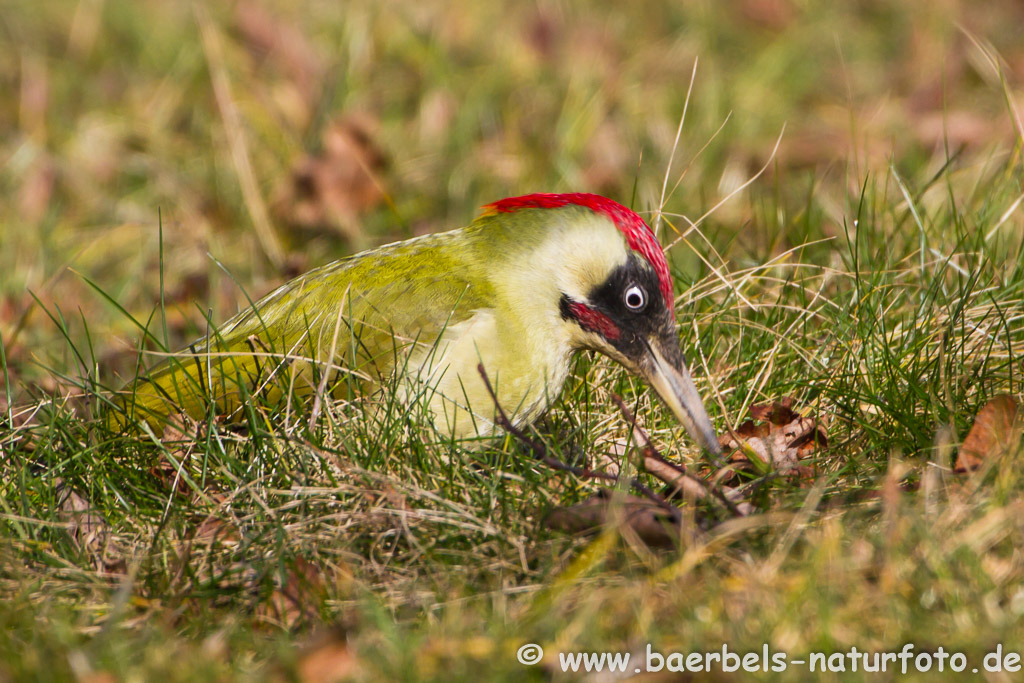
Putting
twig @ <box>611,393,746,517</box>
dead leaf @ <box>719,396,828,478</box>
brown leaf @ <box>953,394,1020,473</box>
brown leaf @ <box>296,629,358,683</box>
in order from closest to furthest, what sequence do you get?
brown leaf @ <box>296,629,358,683</box>
twig @ <box>611,393,746,517</box>
brown leaf @ <box>953,394,1020,473</box>
dead leaf @ <box>719,396,828,478</box>

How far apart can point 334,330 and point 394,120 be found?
2.99 meters

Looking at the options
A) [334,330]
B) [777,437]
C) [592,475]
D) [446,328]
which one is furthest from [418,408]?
[777,437]

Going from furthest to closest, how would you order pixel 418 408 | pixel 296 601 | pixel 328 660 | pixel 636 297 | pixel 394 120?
pixel 394 120, pixel 636 297, pixel 418 408, pixel 296 601, pixel 328 660

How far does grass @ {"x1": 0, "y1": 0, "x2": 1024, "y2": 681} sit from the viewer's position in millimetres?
1871

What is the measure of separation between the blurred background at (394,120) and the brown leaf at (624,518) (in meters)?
1.85

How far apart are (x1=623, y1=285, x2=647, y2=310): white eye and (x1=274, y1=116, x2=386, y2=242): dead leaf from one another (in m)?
2.34

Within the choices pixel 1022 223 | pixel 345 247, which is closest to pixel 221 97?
pixel 345 247

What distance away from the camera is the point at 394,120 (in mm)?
5621

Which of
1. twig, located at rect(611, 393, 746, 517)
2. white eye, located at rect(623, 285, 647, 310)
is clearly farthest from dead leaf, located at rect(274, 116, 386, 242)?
twig, located at rect(611, 393, 746, 517)

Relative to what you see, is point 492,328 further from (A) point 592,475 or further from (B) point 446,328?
(A) point 592,475

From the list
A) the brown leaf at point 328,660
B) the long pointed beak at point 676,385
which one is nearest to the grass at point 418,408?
the brown leaf at point 328,660

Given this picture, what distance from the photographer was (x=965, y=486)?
83.2 inches

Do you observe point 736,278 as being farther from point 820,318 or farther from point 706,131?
point 706,131

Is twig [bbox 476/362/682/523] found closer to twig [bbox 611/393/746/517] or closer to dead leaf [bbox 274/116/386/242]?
twig [bbox 611/393/746/517]
